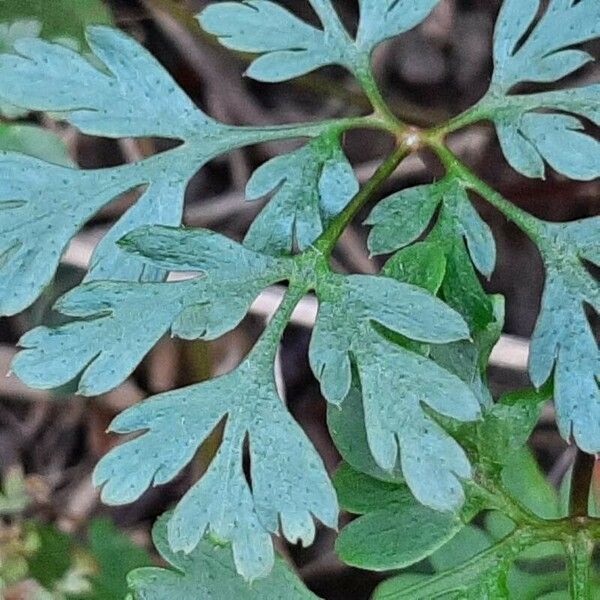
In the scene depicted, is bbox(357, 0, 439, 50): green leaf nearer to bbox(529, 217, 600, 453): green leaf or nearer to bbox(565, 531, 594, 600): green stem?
bbox(529, 217, 600, 453): green leaf

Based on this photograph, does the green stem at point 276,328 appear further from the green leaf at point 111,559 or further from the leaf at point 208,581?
the green leaf at point 111,559

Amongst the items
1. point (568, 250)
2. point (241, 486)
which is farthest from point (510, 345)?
point (241, 486)

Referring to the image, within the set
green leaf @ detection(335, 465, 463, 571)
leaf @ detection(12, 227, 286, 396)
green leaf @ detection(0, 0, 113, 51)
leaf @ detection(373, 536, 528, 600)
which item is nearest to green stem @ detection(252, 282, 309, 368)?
leaf @ detection(12, 227, 286, 396)

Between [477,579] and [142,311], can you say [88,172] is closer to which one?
[142,311]

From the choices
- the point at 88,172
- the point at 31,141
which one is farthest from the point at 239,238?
the point at 88,172

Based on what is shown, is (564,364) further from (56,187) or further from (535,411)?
(56,187)

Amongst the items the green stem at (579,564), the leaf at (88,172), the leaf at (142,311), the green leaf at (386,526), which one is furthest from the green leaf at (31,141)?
the green stem at (579,564)
